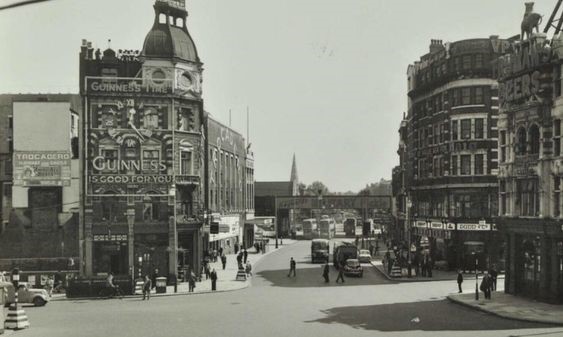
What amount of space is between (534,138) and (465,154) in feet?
65.2

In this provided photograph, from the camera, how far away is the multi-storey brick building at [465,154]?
191 ft

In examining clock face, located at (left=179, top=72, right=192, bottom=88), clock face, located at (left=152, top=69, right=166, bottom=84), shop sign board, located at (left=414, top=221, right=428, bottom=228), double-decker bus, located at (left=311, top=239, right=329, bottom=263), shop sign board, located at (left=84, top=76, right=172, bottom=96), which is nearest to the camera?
shop sign board, located at (left=84, top=76, right=172, bottom=96)

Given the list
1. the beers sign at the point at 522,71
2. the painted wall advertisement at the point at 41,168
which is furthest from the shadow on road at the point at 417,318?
the painted wall advertisement at the point at 41,168

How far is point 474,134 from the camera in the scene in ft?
194

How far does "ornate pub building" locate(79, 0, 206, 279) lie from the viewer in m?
Answer: 50.7

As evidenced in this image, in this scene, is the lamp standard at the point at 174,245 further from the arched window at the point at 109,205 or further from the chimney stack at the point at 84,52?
the chimney stack at the point at 84,52

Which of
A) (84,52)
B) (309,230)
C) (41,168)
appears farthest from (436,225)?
(309,230)

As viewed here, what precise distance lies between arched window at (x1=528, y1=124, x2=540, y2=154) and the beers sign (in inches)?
74.4

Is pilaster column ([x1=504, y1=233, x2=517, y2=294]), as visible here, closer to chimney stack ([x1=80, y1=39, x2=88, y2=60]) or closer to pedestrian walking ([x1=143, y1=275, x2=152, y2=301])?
pedestrian walking ([x1=143, y1=275, x2=152, y2=301])

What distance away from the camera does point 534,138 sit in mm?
39531

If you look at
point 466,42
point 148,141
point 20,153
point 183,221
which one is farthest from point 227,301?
point 466,42

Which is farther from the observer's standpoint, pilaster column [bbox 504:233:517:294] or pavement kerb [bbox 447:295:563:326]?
pilaster column [bbox 504:233:517:294]

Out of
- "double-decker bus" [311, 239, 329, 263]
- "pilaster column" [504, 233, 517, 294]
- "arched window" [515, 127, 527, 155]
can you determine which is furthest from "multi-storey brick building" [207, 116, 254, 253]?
"arched window" [515, 127, 527, 155]

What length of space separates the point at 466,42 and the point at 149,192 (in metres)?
30.2
